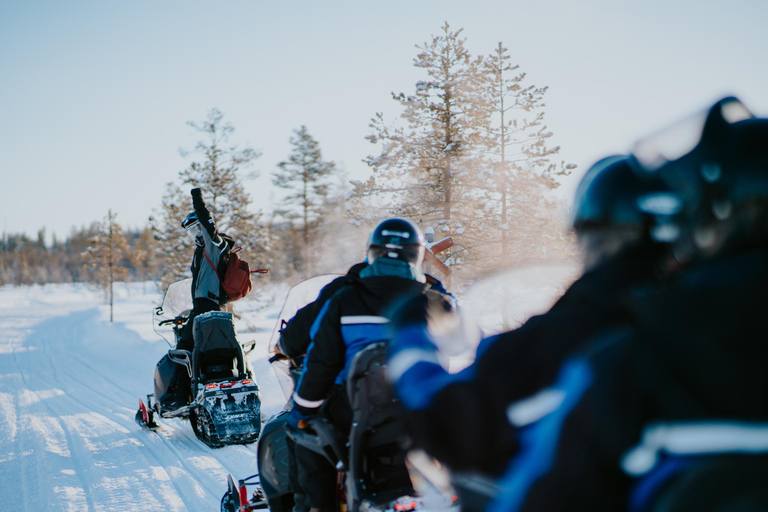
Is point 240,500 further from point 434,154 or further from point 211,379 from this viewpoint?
point 434,154

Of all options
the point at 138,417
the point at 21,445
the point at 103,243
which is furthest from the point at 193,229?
the point at 103,243

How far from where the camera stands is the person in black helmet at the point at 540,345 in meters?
1.03

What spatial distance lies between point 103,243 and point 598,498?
114 feet

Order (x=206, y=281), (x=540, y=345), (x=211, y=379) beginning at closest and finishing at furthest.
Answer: (x=540, y=345) < (x=211, y=379) < (x=206, y=281)

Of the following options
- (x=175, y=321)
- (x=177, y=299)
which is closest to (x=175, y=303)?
(x=177, y=299)

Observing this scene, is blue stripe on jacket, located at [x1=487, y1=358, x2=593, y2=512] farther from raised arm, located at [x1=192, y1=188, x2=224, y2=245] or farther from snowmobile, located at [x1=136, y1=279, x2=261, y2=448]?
raised arm, located at [x1=192, y1=188, x2=224, y2=245]

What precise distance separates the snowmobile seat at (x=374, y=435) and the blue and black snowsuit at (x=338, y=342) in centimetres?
20

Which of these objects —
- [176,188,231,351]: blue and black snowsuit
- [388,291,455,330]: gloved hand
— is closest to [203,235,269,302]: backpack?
[176,188,231,351]: blue and black snowsuit

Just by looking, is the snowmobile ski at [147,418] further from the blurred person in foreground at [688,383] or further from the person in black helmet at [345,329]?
Answer: the blurred person in foreground at [688,383]

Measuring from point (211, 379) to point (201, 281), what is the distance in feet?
3.86

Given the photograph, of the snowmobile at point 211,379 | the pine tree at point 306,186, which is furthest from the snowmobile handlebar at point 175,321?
the pine tree at point 306,186

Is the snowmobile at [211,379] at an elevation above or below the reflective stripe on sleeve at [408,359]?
below

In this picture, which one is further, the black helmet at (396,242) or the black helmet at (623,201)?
the black helmet at (396,242)

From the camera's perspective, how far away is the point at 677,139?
1.07 metres
